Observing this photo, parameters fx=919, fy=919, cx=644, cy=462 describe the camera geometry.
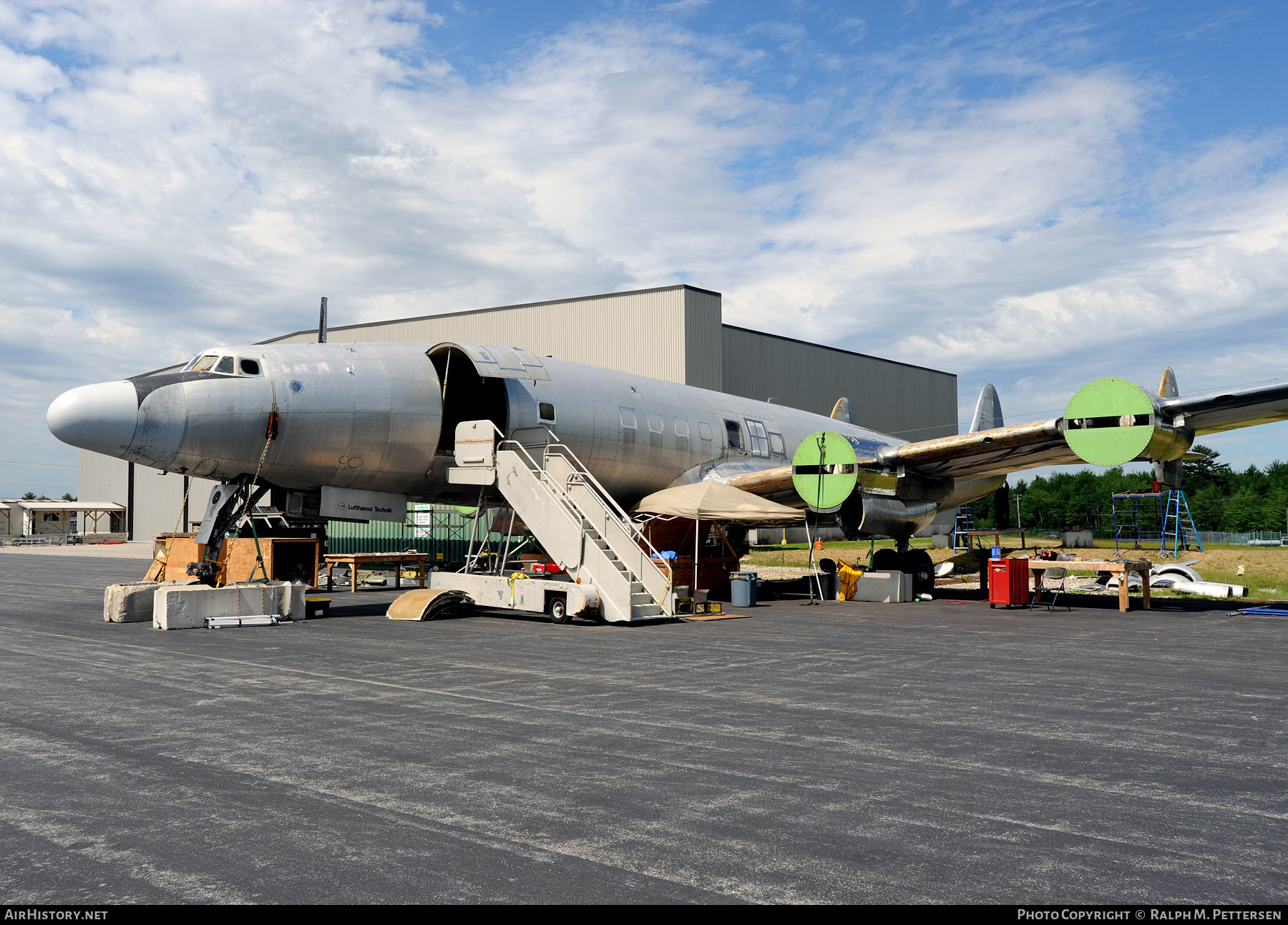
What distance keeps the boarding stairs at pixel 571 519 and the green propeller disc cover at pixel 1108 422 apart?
314 inches

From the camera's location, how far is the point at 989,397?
3105cm

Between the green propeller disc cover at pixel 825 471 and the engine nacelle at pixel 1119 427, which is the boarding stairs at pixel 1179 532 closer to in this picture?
the engine nacelle at pixel 1119 427

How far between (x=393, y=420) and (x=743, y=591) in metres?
8.38

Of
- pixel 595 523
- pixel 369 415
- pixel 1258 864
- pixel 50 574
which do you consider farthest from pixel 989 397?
pixel 50 574

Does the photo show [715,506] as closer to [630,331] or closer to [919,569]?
[919,569]

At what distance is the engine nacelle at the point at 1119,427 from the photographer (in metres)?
16.2

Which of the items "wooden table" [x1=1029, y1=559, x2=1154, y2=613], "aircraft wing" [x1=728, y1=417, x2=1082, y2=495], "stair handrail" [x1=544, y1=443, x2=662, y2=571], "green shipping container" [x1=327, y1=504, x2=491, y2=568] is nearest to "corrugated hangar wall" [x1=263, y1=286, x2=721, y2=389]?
"green shipping container" [x1=327, y1=504, x2=491, y2=568]

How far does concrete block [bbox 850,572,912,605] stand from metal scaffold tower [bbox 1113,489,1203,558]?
20.3 feet

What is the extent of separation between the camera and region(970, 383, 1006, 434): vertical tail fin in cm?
3040

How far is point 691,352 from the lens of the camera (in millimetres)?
38562

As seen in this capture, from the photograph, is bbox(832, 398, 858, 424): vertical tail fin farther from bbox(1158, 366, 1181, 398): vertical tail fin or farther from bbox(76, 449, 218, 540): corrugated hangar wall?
bbox(76, 449, 218, 540): corrugated hangar wall
